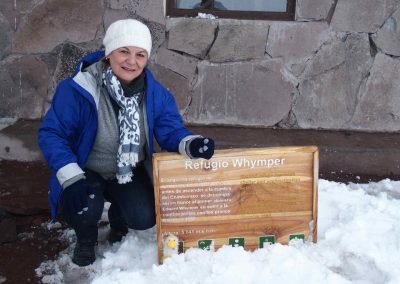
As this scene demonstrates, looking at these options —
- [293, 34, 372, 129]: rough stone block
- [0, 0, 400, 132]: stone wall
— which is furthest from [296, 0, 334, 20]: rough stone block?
[293, 34, 372, 129]: rough stone block

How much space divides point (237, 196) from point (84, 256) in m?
0.89

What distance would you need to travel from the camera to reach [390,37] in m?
4.09

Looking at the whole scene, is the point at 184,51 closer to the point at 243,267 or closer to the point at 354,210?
the point at 354,210

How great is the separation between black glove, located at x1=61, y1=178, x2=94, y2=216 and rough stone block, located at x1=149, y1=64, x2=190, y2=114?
2.04m

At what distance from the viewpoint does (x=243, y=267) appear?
2.38 m

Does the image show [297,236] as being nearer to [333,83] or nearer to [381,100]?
[333,83]

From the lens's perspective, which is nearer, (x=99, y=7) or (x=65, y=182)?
(x=65, y=182)

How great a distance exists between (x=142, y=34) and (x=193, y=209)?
0.92m

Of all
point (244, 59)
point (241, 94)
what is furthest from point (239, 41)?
point (241, 94)

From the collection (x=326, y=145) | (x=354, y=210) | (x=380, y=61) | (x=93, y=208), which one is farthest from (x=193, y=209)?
(x=380, y=61)

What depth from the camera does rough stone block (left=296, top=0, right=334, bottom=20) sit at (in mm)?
4027

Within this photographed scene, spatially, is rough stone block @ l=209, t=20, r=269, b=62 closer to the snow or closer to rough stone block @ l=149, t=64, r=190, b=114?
rough stone block @ l=149, t=64, r=190, b=114

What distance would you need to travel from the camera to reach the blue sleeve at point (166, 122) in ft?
8.49

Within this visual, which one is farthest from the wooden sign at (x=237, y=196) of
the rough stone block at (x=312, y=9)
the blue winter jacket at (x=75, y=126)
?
the rough stone block at (x=312, y=9)
